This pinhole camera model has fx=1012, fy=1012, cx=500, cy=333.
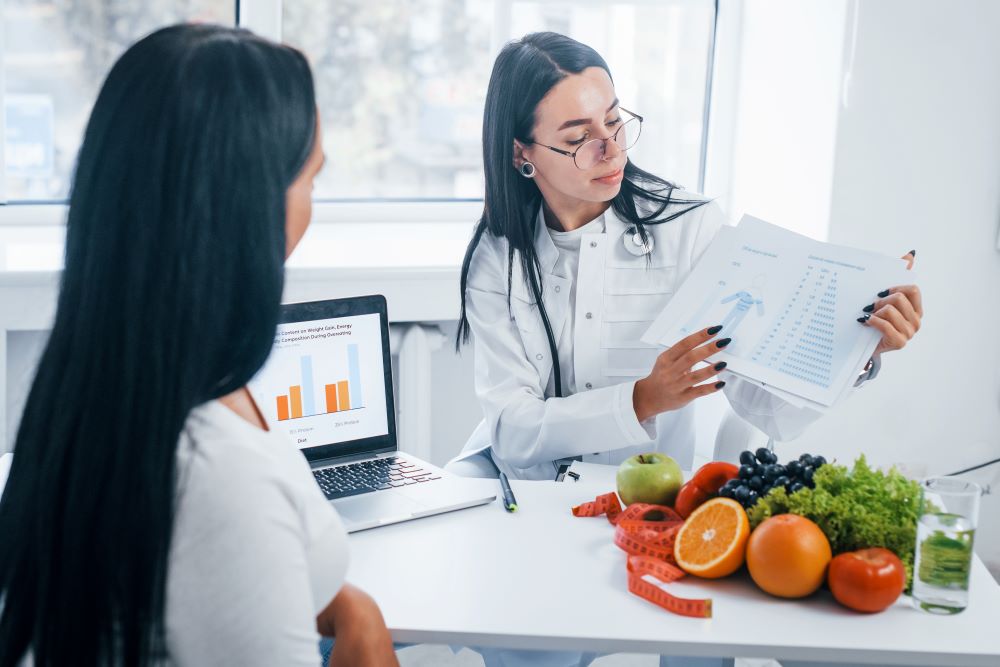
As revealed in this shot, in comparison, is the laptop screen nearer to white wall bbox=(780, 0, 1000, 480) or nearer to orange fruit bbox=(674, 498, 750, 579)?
orange fruit bbox=(674, 498, 750, 579)

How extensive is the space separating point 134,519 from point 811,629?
72cm

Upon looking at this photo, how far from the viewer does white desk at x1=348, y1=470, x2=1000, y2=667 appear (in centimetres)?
108

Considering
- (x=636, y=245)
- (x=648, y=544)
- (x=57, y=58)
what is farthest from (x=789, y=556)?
(x=57, y=58)

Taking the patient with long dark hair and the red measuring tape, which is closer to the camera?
the patient with long dark hair

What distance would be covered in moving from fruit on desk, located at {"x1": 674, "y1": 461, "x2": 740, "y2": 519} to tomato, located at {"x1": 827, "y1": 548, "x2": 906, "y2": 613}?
0.72 feet

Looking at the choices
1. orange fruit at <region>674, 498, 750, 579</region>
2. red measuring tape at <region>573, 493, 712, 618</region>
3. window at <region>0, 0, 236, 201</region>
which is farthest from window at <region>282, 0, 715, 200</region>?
orange fruit at <region>674, 498, 750, 579</region>

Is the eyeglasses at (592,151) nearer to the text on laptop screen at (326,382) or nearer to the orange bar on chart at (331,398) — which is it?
the text on laptop screen at (326,382)

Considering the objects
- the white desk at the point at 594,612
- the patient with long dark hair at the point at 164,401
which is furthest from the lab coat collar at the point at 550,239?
the patient with long dark hair at the point at 164,401

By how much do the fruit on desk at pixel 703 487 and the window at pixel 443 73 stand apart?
1643 millimetres

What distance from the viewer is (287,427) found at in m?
1.62

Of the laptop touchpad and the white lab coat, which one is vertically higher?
the white lab coat

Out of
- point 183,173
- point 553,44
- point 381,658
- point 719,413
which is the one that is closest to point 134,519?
point 183,173

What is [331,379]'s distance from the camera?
1.68m

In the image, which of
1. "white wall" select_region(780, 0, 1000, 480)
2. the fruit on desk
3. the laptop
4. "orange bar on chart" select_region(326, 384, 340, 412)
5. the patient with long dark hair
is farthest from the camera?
"white wall" select_region(780, 0, 1000, 480)
